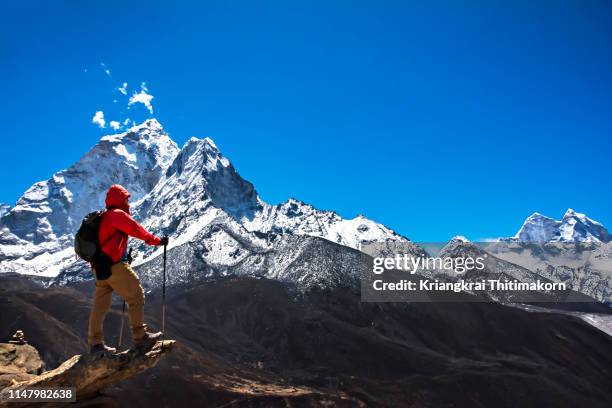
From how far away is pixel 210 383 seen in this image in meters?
140

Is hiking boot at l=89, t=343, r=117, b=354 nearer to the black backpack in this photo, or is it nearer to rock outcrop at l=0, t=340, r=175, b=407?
rock outcrop at l=0, t=340, r=175, b=407

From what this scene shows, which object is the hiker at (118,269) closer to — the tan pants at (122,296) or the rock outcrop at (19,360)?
the tan pants at (122,296)

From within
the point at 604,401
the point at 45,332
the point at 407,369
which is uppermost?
the point at 45,332

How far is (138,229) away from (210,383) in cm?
13837

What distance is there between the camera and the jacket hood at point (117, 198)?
455 inches

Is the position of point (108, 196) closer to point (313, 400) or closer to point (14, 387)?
point (14, 387)

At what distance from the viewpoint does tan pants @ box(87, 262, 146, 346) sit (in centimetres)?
1148

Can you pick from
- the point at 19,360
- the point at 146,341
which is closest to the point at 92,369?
the point at 146,341

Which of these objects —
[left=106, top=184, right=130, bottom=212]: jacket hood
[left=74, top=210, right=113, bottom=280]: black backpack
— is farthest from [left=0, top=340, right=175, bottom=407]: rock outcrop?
[left=106, top=184, right=130, bottom=212]: jacket hood

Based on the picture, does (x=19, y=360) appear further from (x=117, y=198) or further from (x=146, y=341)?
(x=117, y=198)

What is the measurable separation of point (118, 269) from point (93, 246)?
0.70 meters

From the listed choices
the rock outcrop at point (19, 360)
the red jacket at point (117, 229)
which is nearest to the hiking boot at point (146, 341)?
the red jacket at point (117, 229)

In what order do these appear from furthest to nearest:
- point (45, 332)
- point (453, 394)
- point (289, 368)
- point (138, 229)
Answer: point (289, 368)
point (453, 394)
point (45, 332)
point (138, 229)

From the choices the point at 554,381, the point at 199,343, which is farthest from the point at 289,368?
the point at 554,381
